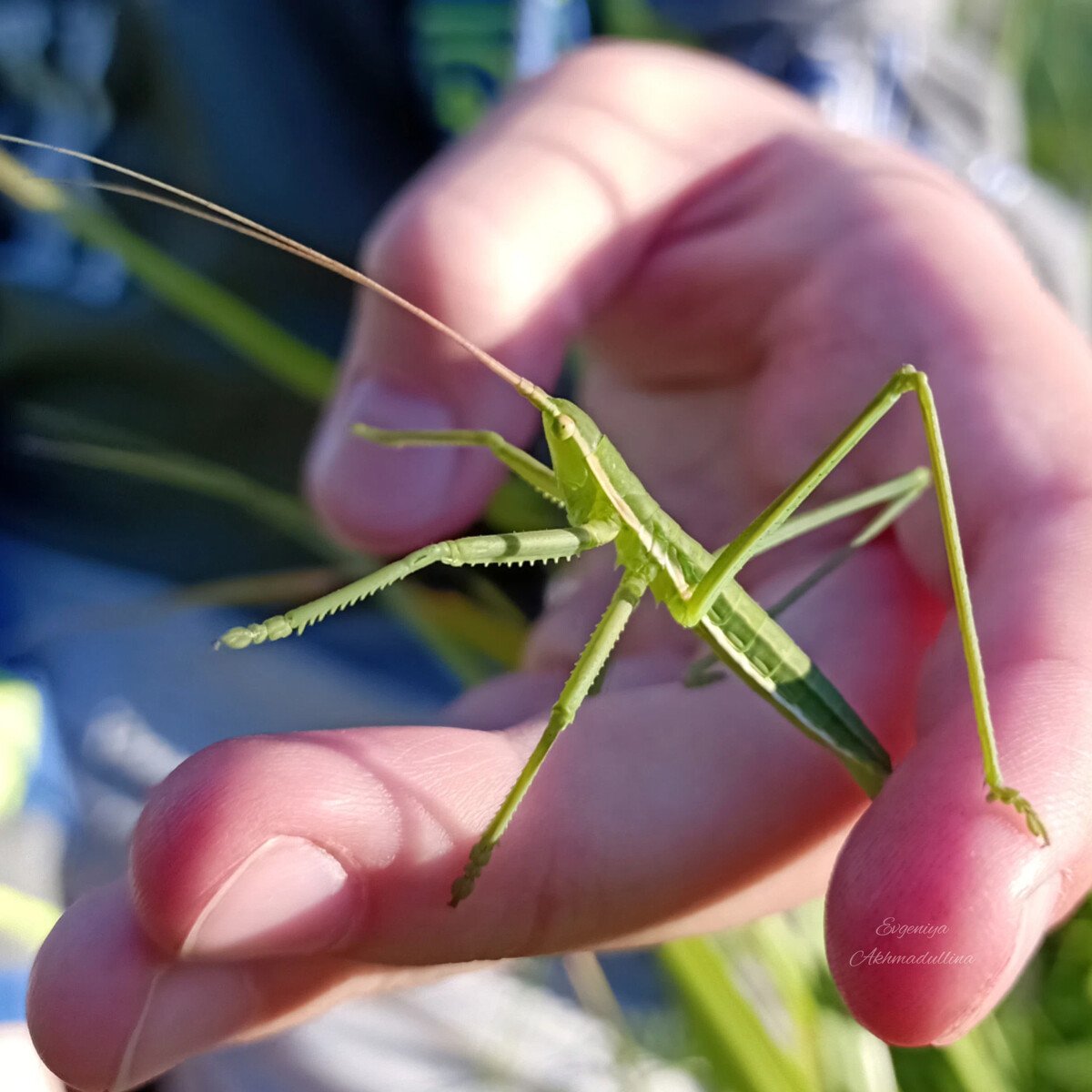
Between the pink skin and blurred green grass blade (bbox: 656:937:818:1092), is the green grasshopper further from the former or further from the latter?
blurred green grass blade (bbox: 656:937:818:1092)

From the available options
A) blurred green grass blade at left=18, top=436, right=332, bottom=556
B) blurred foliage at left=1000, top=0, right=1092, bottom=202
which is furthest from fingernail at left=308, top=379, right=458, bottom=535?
blurred foliage at left=1000, top=0, right=1092, bottom=202

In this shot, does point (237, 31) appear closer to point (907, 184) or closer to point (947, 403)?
point (907, 184)

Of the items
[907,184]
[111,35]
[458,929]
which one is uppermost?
[907,184]

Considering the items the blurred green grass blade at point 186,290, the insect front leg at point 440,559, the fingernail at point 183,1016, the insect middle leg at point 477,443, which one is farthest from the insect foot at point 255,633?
the blurred green grass blade at point 186,290

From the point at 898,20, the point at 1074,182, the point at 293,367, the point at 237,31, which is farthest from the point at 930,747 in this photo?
the point at 1074,182

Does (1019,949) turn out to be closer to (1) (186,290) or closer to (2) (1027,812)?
(2) (1027,812)

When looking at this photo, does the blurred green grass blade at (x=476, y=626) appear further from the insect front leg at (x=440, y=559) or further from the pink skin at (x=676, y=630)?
the insect front leg at (x=440, y=559)
